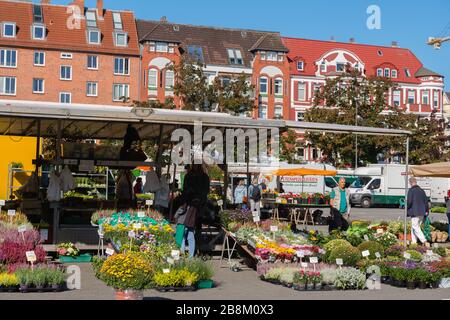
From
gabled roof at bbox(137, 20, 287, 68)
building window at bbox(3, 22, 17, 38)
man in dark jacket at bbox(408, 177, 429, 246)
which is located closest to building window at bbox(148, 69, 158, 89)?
gabled roof at bbox(137, 20, 287, 68)

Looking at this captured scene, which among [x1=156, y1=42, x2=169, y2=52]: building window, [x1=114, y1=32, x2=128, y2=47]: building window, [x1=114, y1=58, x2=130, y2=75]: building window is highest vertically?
[x1=114, y1=32, x2=128, y2=47]: building window

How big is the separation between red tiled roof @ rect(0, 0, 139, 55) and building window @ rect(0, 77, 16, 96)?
309 cm

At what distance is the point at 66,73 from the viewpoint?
6719cm

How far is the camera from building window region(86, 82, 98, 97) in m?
67.6

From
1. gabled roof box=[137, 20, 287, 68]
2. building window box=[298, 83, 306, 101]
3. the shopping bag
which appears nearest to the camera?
the shopping bag

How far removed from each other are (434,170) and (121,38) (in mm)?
51663

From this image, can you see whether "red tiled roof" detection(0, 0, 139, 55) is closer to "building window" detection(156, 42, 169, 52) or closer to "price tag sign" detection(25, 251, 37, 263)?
"building window" detection(156, 42, 169, 52)

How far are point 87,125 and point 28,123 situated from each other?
60.2 inches

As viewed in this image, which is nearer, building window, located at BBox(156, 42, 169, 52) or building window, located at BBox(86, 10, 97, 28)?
building window, located at BBox(86, 10, 97, 28)

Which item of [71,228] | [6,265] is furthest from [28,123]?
[6,265]

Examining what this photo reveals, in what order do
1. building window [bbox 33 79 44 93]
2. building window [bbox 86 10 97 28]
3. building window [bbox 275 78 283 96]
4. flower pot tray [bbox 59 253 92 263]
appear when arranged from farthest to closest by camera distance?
building window [bbox 275 78 283 96] < building window [bbox 86 10 97 28] < building window [bbox 33 79 44 93] < flower pot tray [bbox 59 253 92 263]

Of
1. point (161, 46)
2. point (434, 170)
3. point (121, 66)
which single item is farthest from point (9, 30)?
point (434, 170)

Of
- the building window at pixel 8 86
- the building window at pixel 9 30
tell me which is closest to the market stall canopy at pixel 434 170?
the building window at pixel 8 86
